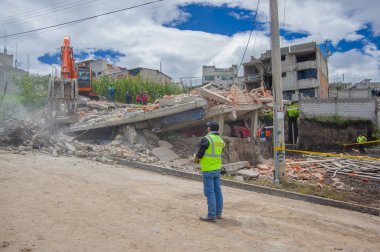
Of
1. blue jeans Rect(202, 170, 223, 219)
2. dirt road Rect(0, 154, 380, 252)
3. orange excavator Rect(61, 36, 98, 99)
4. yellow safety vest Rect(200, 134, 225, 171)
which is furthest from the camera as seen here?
orange excavator Rect(61, 36, 98, 99)

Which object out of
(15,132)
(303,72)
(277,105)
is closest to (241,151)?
(277,105)

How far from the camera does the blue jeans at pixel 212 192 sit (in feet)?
18.3

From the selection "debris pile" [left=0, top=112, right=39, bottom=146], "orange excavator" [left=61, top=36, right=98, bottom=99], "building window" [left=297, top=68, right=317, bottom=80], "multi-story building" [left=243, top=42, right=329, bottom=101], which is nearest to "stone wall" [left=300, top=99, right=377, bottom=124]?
"multi-story building" [left=243, top=42, right=329, bottom=101]

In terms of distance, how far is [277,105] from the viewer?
10117 millimetres

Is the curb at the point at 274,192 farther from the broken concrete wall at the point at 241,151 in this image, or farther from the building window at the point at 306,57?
the building window at the point at 306,57

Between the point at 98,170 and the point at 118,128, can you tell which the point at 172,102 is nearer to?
the point at 118,128

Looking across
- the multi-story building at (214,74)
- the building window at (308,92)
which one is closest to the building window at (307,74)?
the building window at (308,92)

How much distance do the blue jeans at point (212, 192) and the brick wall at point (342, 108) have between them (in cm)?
2220

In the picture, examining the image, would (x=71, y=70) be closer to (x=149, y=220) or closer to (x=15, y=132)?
(x=15, y=132)

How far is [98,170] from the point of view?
10219 millimetres

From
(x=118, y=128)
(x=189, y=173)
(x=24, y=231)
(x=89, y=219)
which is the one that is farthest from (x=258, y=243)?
(x=118, y=128)

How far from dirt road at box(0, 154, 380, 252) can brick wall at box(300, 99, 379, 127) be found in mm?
19392

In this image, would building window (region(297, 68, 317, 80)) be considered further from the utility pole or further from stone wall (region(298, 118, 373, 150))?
the utility pole

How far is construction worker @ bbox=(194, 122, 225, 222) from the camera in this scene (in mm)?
5594
